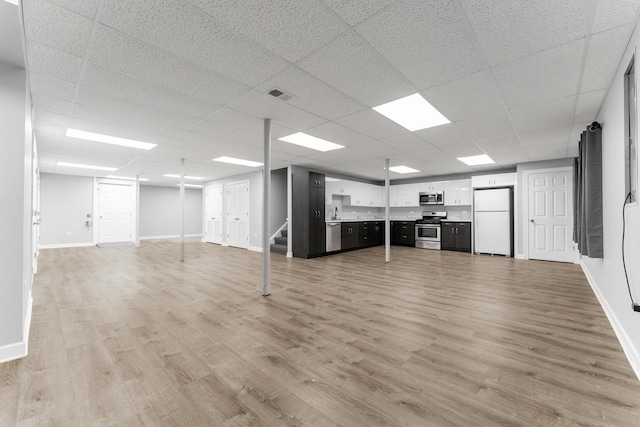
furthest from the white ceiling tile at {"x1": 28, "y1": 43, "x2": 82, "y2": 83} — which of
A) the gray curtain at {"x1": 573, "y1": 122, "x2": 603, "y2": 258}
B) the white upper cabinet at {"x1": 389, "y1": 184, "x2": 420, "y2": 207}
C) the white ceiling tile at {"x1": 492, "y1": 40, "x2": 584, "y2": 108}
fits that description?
the white upper cabinet at {"x1": 389, "y1": 184, "x2": 420, "y2": 207}

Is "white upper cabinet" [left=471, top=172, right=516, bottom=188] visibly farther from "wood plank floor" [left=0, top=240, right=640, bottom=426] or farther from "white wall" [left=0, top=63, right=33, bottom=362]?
"white wall" [left=0, top=63, right=33, bottom=362]

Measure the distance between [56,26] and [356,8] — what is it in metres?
2.17

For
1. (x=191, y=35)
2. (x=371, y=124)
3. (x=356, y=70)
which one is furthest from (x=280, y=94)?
(x=371, y=124)

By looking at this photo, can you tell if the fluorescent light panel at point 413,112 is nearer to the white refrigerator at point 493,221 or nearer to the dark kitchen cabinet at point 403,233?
the white refrigerator at point 493,221

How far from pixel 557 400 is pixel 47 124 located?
6.55 meters

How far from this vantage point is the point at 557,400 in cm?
162

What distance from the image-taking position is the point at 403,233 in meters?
10.0

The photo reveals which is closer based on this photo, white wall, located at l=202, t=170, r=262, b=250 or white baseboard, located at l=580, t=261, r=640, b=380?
white baseboard, located at l=580, t=261, r=640, b=380

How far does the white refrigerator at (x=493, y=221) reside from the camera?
7.57 meters

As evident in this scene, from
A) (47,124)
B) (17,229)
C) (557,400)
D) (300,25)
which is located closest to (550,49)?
(300,25)

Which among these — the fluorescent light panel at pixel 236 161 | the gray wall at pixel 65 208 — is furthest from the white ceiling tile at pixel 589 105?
the gray wall at pixel 65 208

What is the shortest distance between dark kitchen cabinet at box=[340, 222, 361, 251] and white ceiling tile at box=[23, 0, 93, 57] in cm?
694

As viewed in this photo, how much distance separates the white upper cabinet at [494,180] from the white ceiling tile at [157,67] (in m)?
7.57

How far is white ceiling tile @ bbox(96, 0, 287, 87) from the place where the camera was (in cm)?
184
